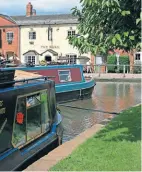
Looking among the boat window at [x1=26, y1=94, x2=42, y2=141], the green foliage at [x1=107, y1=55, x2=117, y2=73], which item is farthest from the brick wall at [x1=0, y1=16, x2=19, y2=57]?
the boat window at [x1=26, y1=94, x2=42, y2=141]

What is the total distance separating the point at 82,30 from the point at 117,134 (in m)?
2.61

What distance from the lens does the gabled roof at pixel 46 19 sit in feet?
124

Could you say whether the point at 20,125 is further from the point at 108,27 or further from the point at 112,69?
the point at 112,69

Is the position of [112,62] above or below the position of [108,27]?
below

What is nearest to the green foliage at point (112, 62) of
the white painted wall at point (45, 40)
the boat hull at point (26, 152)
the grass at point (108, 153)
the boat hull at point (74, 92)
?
the white painted wall at point (45, 40)

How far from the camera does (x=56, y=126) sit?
6871mm

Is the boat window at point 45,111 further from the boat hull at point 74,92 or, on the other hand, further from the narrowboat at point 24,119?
the boat hull at point 74,92

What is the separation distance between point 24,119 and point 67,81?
1151 centimetres

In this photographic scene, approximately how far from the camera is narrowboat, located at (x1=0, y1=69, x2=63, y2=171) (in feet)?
16.0

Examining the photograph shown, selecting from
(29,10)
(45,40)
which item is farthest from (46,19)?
(29,10)

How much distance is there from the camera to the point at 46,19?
129 ft

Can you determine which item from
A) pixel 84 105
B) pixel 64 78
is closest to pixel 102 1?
pixel 84 105

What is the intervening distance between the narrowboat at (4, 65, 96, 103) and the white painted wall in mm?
19591

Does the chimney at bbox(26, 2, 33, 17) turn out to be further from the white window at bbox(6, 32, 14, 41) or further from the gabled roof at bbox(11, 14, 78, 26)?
the white window at bbox(6, 32, 14, 41)
